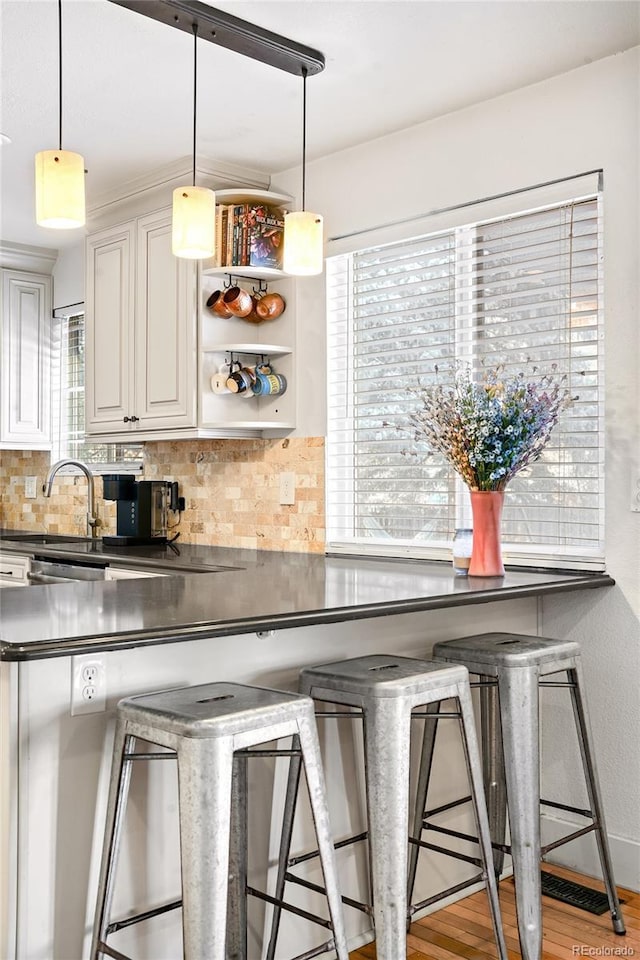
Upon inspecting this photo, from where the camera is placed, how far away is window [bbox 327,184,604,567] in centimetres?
294

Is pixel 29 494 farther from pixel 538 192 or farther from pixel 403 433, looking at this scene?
pixel 538 192

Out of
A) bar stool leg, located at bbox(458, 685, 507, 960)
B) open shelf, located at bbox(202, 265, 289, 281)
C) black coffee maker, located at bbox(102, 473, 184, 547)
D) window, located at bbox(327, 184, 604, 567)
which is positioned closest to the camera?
bar stool leg, located at bbox(458, 685, 507, 960)

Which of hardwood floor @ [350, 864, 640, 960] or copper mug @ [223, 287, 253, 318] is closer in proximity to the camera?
hardwood floor @ [350, 864, 640, 960]

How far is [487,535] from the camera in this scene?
2.78 meters

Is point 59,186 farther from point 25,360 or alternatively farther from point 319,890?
point 25,360

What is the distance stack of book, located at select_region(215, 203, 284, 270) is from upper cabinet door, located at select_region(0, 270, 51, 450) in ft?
6.19

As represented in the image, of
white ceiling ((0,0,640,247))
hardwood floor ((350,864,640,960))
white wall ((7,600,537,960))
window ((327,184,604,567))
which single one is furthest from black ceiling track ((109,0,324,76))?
hardwood floor ((350,864,640,960))

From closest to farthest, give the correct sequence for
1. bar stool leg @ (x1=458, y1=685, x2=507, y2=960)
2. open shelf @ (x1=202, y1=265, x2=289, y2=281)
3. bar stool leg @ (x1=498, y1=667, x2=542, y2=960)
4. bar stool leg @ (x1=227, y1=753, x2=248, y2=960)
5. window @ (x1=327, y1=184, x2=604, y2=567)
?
bar stool leg @ (x1=227, y1=753, x2=248, y2=960) → bar stool leg @ (x1=458, y1=685, x2=507, y2=960) → bar stool leg @ (x1=498, y1=667, x2=542, y2=960) → window @ (x1=327, y1=184, x2=604, y2=567) → open shelf @ (x1=202, y1=265, x2=289, y2=281)

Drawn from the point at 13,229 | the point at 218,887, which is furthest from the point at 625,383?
the point at 13,229

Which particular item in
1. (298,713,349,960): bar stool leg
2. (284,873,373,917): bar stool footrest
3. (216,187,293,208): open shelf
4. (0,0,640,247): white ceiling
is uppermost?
(0,0,640,247): white ceiling

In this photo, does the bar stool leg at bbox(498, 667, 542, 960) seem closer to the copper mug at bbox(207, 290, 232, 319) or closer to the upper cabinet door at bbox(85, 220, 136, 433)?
the copper mug at bbox(207, 290, 232, 319)

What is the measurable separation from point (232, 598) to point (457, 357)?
142 cm

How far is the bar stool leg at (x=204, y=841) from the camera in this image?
1.68 m

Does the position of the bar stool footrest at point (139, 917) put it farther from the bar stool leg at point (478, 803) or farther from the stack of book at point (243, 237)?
the stack of book at point (243, 237)
